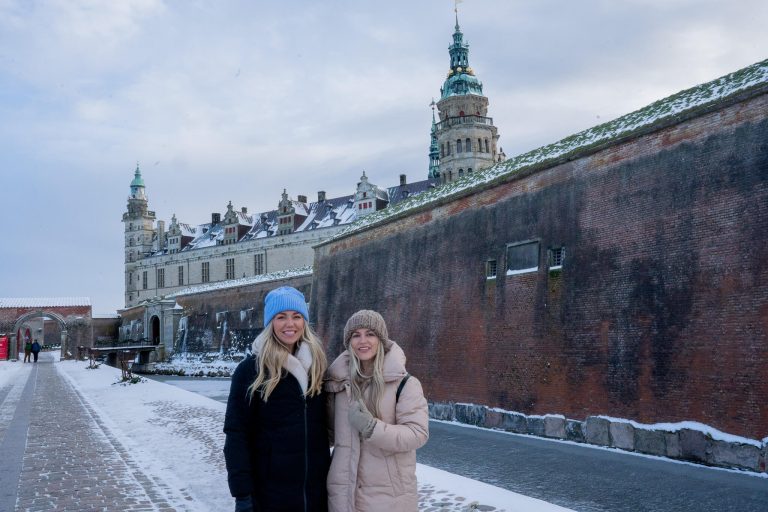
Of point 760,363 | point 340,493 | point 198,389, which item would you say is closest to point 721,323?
point 760,363

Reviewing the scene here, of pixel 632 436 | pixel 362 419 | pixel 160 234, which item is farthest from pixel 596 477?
pixel 160 234

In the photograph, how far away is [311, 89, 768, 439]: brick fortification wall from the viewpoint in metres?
10.9

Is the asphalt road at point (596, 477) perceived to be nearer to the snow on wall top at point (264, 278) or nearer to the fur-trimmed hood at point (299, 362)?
the fur-trimmed hood at point (299, 362)

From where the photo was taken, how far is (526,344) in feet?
50.4

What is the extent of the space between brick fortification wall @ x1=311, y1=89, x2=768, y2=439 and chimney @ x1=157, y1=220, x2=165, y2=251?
61848 millimetres

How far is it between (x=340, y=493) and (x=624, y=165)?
11.6 meters

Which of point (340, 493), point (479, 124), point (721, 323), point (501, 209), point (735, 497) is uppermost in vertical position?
point (479, 124)

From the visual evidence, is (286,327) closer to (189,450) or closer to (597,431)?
(189,450)

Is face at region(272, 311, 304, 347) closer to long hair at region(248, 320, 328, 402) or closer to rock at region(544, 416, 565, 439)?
long hair at region(248, 320, 328, 402)

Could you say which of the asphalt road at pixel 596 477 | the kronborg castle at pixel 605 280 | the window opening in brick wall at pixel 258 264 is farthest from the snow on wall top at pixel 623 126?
the window opening in brick wall at pixel 258 264

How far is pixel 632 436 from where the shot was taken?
40.3ft

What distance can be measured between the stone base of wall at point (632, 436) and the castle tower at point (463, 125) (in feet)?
126

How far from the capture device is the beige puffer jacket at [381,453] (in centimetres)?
372

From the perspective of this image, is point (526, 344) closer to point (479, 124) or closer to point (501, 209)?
point (501, 209)
